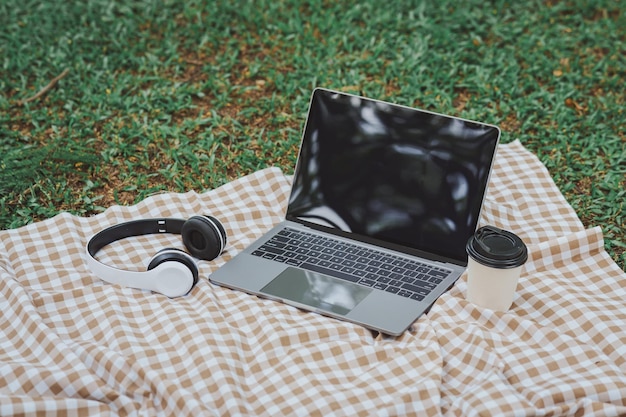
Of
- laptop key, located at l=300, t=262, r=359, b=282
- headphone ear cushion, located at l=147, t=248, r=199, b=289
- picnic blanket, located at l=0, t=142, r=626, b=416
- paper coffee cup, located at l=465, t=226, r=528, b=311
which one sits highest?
paper coffee cup, located at l=465, t=226, r=528, b=311

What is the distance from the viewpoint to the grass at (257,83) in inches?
131

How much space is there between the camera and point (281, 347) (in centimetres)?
221

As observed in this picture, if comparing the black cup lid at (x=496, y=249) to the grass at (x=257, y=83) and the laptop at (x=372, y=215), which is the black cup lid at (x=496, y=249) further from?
the grass at (x=257, y=83)

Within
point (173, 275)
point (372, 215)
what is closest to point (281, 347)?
point (173, 275)

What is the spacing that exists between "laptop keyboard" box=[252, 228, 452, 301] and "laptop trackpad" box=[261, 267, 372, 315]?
0.09ft

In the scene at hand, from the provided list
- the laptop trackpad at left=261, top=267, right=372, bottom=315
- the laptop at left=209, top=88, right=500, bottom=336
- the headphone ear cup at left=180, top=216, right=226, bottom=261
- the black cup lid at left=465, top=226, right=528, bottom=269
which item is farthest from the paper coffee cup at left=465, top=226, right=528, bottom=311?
the headphone ear cup at left=180, top=216, right=226, bottom=261

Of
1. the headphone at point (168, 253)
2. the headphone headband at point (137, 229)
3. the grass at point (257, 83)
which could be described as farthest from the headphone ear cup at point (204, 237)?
the grass at point (257, 83)

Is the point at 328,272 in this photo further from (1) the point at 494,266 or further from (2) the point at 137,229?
(2) the point at 137,229

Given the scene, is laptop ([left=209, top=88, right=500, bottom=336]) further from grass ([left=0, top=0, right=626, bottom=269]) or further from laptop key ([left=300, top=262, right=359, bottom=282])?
grass ([left=0, top=0, right=626, bottom=269])

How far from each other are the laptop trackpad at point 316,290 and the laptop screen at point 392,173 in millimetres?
231

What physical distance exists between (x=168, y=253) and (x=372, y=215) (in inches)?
23.9

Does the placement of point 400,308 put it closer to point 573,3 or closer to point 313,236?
point 313,236

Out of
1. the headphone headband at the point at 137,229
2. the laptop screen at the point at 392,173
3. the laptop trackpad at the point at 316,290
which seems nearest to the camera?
the laptop trackpad at the point at 316,290

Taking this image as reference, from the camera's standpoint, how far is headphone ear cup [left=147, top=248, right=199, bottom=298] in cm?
237
